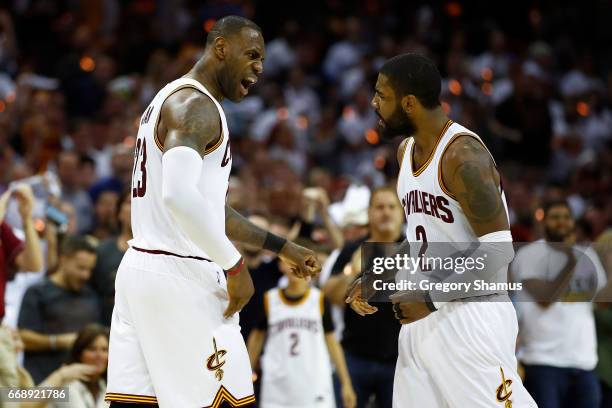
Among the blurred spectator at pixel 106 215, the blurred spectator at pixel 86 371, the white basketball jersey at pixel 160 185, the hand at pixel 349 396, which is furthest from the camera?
the blurred spectator at pixel 106 215

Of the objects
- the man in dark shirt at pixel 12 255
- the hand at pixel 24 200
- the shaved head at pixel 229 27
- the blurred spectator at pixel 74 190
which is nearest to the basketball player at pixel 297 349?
the man in dark shirt at pixel 12 255

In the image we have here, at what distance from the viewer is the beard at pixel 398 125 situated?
5.46 m

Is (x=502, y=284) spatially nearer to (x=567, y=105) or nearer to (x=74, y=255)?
(x=74, y=255)

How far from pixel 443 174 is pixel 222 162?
3.73 feet

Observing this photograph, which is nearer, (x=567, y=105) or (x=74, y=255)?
(x=74, y=255)

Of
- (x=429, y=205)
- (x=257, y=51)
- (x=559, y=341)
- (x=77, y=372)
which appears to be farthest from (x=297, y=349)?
(x=257, y=51)

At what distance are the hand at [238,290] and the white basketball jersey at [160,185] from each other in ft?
0.60

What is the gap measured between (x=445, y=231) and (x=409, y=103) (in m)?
0.71

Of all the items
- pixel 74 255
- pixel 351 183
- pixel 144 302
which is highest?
pixel 351 183

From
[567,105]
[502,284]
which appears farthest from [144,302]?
[567,105]

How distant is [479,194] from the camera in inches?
200

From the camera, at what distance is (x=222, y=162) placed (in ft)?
16.6

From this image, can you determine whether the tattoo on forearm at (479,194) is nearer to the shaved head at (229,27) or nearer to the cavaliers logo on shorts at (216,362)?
the shaved head at (229,27)

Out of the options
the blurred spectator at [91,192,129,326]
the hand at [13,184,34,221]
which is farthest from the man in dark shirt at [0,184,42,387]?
the blurred spectator at [91,192,129,326]
